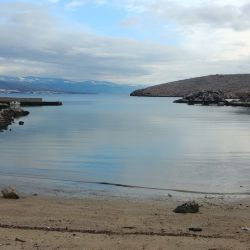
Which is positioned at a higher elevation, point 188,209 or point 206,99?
point 206,99

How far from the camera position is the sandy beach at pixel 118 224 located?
23.3 feet

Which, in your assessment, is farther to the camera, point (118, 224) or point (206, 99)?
point (206, 99)

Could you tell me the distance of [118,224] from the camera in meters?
8.69

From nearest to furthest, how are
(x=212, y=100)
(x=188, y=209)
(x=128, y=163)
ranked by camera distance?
1. (x=188, y=209)
2. (x=128, y=163)
3. (x=212, y=100)

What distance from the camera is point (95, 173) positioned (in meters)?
17.2

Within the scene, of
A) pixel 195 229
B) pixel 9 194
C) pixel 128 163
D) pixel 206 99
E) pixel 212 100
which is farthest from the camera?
pixel 206 99

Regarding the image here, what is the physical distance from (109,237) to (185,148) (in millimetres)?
19603

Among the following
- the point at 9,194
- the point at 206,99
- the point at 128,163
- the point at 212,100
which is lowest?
the point at 128,163

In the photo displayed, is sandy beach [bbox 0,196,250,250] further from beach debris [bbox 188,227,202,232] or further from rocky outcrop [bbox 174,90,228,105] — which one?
rocky outcrop [bbox 174,90,228,105]

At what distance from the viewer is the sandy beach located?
23.3 feet

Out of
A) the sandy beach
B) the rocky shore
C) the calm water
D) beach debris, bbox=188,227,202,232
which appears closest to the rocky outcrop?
the rocky shore

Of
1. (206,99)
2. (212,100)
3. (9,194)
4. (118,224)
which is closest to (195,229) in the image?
(118,224)

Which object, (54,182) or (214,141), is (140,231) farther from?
(214,141)

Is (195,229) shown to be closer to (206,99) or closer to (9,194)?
(9,194)
